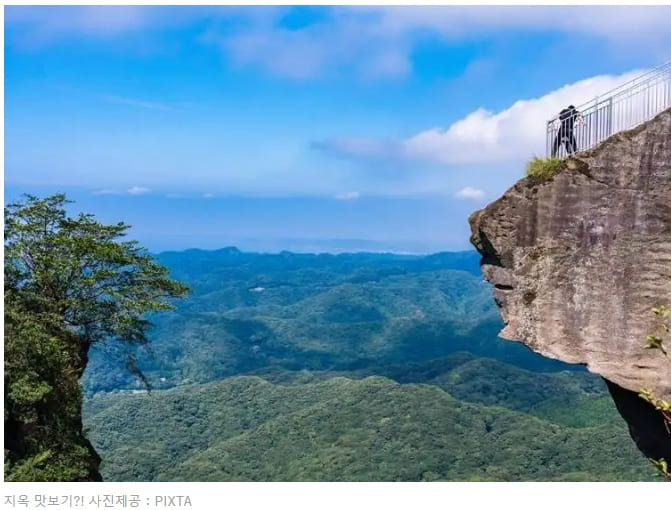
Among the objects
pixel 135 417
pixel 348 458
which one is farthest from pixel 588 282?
pixel 135 417

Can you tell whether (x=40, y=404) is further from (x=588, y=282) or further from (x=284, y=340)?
(x=284, y=340)

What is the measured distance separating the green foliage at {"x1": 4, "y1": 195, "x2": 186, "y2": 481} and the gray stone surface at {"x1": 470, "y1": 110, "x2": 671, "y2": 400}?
27.6 ft

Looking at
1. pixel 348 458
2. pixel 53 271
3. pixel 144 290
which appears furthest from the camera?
pixel 348 458

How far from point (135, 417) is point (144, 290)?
77288mm

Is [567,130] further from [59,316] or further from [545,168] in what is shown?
[59,316]

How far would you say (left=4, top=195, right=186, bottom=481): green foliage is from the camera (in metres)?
13.8

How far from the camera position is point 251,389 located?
9669 centimetres

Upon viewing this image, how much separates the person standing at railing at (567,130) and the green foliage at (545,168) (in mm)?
436

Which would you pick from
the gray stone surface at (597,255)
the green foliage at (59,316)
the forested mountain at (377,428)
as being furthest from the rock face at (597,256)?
the forested mountain at (377,428)

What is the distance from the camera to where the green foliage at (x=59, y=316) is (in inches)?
542

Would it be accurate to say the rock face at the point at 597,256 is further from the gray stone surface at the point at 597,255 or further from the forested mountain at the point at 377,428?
the forested mountain at the point at 377,428

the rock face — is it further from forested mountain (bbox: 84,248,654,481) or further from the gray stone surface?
forested mountain (bbox: 84,248,654,481)

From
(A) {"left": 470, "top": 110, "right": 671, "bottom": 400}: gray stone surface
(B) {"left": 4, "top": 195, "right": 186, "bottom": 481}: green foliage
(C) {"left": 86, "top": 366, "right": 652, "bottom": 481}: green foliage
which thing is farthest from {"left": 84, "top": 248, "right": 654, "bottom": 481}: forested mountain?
(A) {"left": 470, "top": 110, "right": 671, "bottom": 400}: gray stone surface
